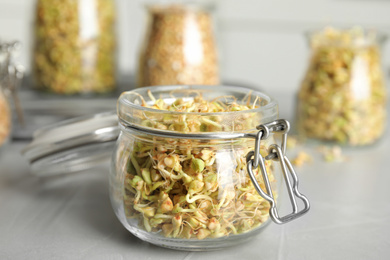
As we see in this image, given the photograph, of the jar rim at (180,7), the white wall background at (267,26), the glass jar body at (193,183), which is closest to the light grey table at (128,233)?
the glass jar body at (193,183)

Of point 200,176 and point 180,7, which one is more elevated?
point 180,7

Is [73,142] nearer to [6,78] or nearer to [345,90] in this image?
[6,78]

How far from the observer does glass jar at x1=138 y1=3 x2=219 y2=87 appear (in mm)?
841

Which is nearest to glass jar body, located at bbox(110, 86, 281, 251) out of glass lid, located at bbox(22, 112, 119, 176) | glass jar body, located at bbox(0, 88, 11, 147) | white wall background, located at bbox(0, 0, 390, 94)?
glass lid, located at bbox(22, 112, 119, 176)

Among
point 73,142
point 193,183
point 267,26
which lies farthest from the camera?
point 267,26

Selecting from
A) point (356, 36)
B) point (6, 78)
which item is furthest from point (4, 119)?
point (356, 36)

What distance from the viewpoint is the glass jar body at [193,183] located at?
42 cm

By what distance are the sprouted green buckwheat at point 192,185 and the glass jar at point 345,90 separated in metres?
0.39

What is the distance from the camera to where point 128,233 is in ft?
1.65

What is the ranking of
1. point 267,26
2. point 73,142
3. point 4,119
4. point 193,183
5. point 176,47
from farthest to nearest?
point 267,26 < point 176,47 < point 4,119 < point 73,142 < point 193,183

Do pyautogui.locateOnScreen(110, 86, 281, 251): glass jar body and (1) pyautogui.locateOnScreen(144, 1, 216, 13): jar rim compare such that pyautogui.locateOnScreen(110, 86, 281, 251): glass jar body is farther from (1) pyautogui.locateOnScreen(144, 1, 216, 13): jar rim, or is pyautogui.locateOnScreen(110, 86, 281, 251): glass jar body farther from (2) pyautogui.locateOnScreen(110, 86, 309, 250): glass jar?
(1) pyautogui.locateOnScreen(144, 1, 216, 13): jar rim

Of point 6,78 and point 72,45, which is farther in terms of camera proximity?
point 72,45

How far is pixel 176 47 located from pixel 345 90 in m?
0.31

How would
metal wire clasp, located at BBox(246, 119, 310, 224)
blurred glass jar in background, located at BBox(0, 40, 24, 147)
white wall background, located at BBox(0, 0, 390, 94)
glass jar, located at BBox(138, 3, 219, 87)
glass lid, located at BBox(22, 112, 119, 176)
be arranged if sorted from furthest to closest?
white wall background, located at BBox(0, 0, 390, 94)
glass jar, located at BBox(138, 3, 219, 87)
blurred glass jar in background, located at BBox(0, 40, 24, 147)
glass lid, located at BBox(22, 112, 119, 176)
metal wire clasp, located at BBox(246, 119, 310, 224)
